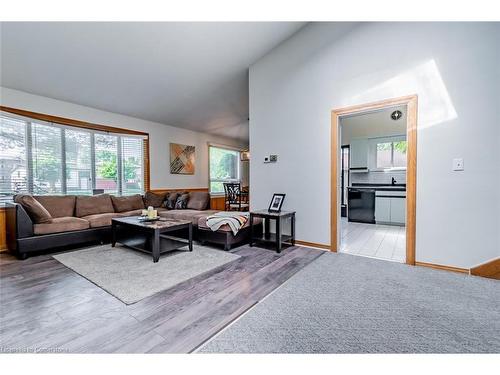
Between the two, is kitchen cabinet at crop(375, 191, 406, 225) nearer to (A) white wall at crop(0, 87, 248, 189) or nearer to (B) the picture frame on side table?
(B) the picture frame on side table

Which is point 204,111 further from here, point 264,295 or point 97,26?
point 264,295

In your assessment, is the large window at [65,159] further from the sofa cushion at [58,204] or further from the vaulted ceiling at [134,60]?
the vaulted ceiling at [134,60]

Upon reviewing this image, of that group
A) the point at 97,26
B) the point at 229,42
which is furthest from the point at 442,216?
the point at 97,26

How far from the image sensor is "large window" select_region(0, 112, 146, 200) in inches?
143

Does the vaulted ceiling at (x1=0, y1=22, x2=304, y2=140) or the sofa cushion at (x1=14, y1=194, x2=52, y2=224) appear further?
the sofa cushion at (x1=14, y1=194, x2=52, y2=224)

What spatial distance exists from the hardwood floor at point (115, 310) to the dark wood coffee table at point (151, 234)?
76 cm

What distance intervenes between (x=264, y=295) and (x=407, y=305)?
1132 mm

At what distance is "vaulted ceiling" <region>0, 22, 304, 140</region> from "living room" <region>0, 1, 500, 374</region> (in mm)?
25

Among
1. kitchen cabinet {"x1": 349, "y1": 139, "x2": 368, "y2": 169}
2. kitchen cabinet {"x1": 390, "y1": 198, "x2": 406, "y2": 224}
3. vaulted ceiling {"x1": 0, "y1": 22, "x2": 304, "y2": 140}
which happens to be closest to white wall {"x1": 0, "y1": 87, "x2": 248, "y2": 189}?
vaulted ceiling {"x1": 0, "y1": 22, "x2": 304, "y2": 140}

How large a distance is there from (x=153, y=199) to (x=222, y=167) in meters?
2.97

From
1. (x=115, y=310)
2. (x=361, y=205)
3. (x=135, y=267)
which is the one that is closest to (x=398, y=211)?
(x=361, y=205)

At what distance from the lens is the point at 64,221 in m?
3.46

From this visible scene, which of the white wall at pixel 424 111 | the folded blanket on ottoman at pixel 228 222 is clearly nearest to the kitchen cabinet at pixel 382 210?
the white wall at pixel 424 111

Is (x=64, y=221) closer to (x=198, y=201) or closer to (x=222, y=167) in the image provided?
(x=198, y=201)
